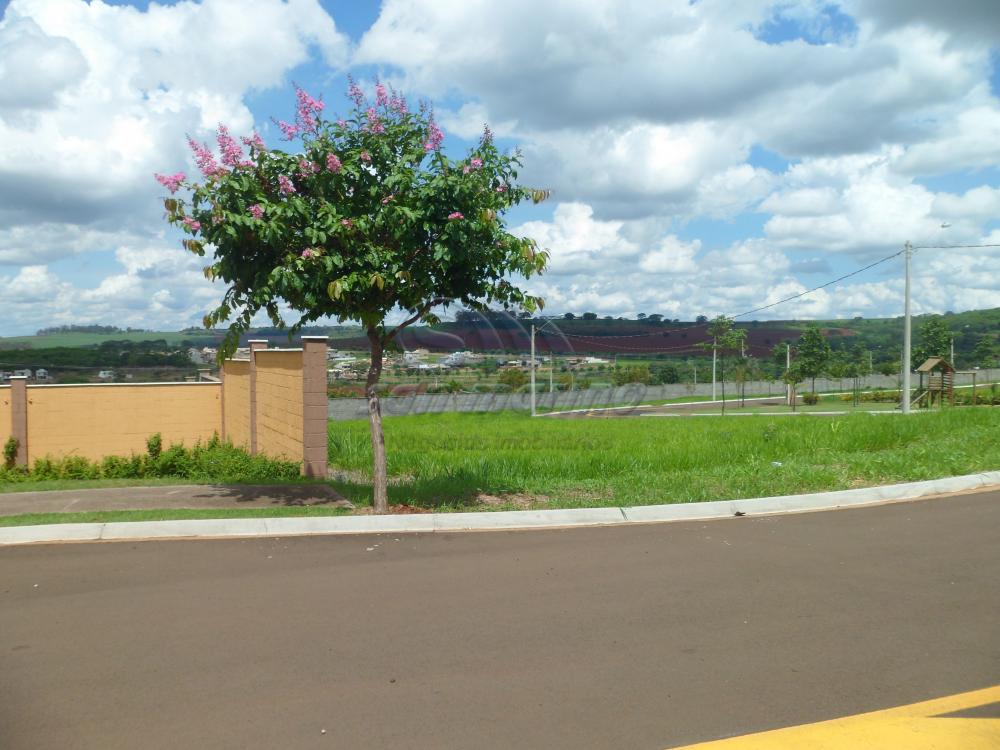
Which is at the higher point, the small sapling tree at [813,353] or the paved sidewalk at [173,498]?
the small sapling tree at [813,353]

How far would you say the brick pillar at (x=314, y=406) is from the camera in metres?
12.8

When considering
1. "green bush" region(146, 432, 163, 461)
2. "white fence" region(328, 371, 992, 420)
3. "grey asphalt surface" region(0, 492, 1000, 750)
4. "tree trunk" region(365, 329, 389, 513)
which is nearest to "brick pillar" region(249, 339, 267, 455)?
"green bush" region(146, 432, 163, 461)

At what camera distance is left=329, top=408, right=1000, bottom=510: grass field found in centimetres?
1171

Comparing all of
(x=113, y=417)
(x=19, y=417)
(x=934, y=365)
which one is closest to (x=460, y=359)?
(x=934, y=365)

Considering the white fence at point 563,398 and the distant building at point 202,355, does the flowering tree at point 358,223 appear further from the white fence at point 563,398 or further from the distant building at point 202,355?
the white fence at point 563,398

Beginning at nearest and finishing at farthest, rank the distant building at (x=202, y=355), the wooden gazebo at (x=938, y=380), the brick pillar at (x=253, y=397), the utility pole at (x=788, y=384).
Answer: the brick pillar at (x=253, y=397), the distant building at (x=202, y=355), the wooden gazebo at (x=938, y=380), the utility pole at (x=788, y=384)

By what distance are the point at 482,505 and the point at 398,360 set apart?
27.6 meters

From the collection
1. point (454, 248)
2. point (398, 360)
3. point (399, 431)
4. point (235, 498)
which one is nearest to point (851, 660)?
point (454, 248)

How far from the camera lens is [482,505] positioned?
36.5 feet

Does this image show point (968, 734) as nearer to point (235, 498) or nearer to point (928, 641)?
point (928, 641)

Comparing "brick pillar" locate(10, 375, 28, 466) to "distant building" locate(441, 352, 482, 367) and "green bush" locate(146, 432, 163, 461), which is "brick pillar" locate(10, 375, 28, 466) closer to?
"green bush" locate(146, 432, 163, 461)

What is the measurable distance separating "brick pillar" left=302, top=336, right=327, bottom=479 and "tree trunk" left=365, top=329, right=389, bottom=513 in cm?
230

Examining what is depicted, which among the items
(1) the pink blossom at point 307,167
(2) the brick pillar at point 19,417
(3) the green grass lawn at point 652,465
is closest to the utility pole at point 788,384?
(3) the green grass lawn at point 652,465

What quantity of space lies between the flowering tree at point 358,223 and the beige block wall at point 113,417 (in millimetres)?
7987
